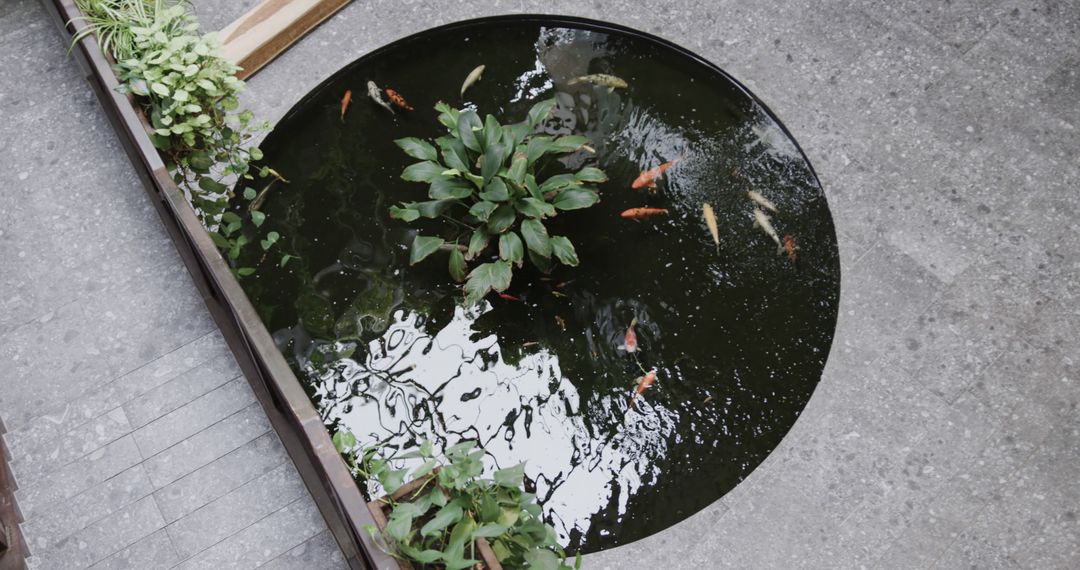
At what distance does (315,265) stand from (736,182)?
7.06 feet

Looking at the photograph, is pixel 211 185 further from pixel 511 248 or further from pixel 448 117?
pixel 511 248

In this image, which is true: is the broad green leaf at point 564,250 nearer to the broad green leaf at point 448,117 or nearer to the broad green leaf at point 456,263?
the broad green leaf at point 456,263

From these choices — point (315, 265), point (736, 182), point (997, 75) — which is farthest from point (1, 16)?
point (997, 75)

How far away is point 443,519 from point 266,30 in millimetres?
3267

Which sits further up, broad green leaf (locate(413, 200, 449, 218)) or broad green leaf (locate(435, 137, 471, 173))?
broad green leaf (locate(435, 137, 471, 173))

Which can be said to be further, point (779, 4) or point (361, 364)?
point (779, 4)

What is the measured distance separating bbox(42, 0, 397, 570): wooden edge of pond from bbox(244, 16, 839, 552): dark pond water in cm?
69

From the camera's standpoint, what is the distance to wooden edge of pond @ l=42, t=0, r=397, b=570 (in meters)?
2.70

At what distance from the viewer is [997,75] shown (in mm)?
4746

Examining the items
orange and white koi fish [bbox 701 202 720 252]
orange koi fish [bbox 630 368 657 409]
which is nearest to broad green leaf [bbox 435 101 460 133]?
orange and white koi fish [bbox 701 202 720 252]

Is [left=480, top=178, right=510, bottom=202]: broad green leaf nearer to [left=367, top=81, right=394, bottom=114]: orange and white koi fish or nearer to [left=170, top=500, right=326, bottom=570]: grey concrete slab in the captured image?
[left=367, top=81, right=394, bottom=114]: orange and white koi fish

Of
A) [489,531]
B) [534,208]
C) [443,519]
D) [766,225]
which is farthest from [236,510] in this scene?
[766,225]

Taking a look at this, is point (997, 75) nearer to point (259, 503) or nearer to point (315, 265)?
point (315, 265)

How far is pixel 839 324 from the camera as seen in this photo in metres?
4.24
